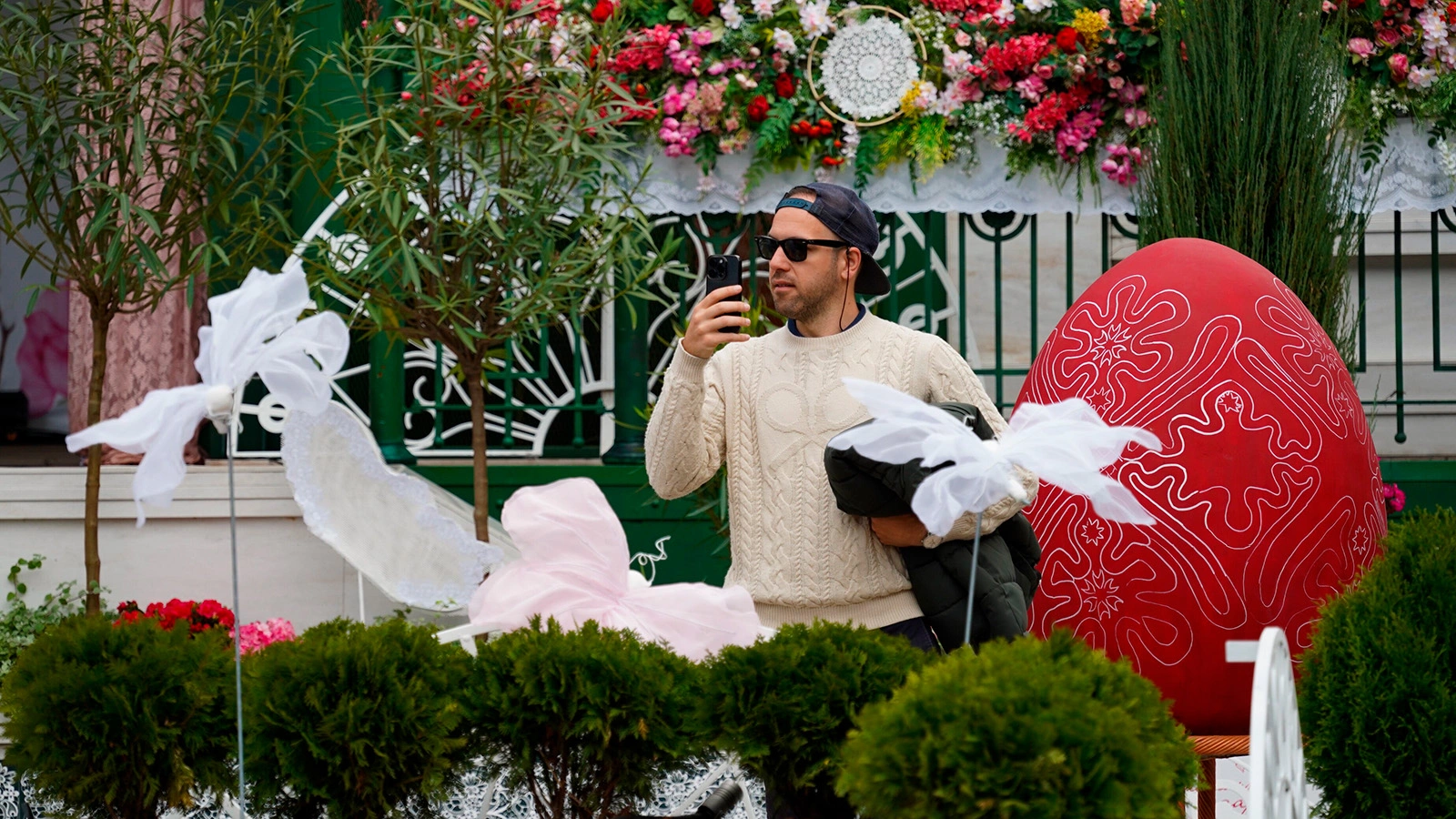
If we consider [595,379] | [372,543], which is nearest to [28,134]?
[372,543]

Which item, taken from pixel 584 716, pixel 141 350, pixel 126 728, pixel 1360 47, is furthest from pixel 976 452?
pixel 141 350

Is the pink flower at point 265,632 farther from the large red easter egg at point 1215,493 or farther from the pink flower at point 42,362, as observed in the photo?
the pink flower at point 42,362

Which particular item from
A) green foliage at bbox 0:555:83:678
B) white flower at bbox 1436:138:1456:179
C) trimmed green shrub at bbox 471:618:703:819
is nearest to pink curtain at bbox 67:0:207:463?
green foliage at bbox 0:555:83:678

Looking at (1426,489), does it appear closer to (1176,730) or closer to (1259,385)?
(1259,385)

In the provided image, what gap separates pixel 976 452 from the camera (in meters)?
1.92

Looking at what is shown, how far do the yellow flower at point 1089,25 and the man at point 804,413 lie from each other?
306cm

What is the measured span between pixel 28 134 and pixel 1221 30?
4134 mm

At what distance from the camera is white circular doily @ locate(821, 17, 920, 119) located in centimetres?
566

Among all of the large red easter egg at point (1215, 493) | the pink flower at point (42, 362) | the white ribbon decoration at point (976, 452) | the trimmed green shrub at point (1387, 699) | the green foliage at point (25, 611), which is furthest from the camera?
the pink flower at point (42, 362)

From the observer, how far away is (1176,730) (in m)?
1.88

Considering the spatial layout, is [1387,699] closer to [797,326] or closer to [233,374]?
[797,326]

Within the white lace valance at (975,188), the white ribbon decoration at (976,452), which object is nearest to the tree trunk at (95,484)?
the white lace valance at (975,188)

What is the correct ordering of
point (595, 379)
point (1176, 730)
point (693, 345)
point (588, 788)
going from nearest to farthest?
point (1176, 730), point (588, 788), point (693, 345), point (595, 379)

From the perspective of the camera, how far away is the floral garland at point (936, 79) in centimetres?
549
